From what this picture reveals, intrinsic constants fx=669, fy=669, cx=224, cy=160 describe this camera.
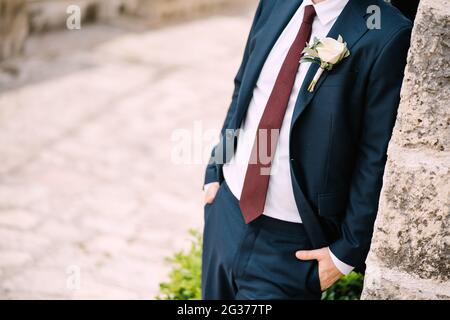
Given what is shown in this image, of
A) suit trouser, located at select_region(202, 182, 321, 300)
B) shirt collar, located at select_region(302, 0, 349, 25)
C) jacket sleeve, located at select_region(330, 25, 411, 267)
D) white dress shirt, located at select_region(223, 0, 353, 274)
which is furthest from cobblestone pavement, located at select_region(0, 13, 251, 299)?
shirt collar, located at select_region(302, 0, 349, 25)

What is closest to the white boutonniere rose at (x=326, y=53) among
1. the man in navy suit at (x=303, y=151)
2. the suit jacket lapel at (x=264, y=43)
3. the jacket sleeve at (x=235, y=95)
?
the man in navy suit at (x=303, y=151)

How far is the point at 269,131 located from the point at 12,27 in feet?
17.7

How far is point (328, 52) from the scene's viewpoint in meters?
1.95

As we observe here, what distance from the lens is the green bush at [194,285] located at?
9.87ft

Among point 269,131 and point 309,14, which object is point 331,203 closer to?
point 269,131

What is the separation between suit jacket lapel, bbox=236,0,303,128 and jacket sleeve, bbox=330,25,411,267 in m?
0.47

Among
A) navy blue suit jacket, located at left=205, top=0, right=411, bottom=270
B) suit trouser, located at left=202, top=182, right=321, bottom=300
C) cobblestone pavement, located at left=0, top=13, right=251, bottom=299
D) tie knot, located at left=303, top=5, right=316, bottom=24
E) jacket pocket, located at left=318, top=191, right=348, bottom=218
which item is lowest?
cobblestone pavement, located at left=0, top=13, right=251, bottom=299

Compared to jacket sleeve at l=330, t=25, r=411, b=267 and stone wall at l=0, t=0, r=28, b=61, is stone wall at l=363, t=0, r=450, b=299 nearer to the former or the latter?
jacket sleeve at l=330, t=25, r=411, b=267

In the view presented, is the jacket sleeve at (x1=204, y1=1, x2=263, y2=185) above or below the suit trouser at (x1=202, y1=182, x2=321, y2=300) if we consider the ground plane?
above

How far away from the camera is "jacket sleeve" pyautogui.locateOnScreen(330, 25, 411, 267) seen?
192cm

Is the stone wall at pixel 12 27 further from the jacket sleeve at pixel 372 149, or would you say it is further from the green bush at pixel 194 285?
the jacket sleeve at pixel 372 149
